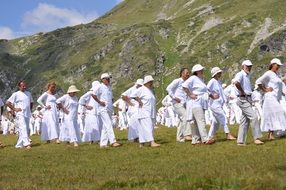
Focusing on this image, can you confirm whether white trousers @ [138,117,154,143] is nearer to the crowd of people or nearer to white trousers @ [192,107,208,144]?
the crowd of people

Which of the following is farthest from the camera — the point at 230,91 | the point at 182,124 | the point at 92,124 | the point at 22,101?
the point at 230,91

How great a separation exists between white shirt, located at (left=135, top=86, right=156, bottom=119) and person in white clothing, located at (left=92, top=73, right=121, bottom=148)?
1371 millimetres

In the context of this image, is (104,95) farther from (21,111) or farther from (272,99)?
(272,99)

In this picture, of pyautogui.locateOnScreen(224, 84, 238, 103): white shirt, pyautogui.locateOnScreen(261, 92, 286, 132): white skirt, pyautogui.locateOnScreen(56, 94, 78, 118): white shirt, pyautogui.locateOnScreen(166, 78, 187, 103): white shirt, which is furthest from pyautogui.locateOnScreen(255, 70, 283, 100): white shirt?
pyautogui.locateOnScreen(224, 84, 238, 103): white shirt

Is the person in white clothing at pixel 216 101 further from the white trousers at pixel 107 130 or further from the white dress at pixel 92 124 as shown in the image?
the white dress at pixel 92 124

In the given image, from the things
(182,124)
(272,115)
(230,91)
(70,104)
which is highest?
(230,91)

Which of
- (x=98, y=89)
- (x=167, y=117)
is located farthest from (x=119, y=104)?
(x=98, y=89)

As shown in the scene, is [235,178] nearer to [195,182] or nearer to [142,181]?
[195,182]

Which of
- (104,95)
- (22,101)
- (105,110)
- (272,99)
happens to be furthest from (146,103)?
(22,101)

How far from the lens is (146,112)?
20.4 meters

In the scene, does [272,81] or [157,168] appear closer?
[157,168]

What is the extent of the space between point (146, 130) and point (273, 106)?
445 cm

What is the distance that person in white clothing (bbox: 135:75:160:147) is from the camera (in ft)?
66.1

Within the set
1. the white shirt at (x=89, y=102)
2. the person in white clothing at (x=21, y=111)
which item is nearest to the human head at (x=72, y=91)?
the white shirt at (x=89, y=102)
